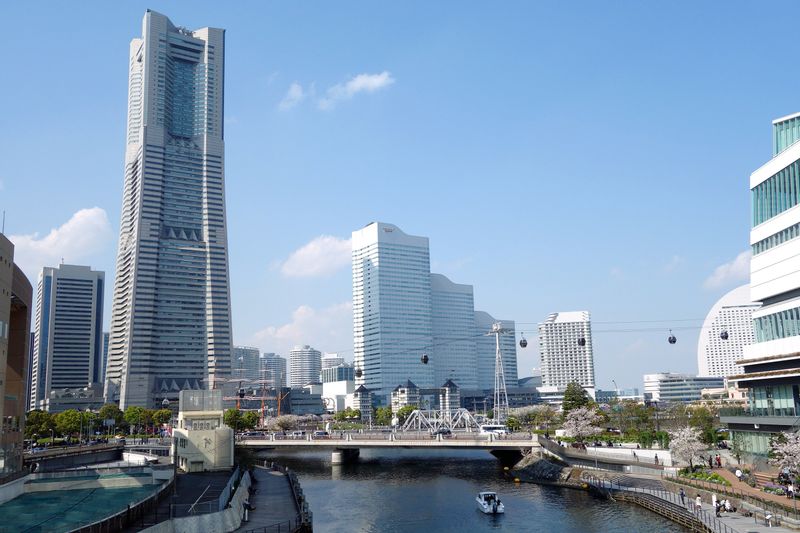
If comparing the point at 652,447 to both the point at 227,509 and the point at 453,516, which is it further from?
the point at 227,509

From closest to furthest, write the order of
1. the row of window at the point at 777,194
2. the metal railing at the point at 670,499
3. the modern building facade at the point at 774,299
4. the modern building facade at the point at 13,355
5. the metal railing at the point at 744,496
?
the metal railing at the point at 744,496, the metal railing at the point at 670,499, the modern building facade at the point at 13,355, the modern building facade at the point at 774,299, the row of window at the point at 777,194

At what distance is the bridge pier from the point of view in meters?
125

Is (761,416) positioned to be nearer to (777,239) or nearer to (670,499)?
(670,499)

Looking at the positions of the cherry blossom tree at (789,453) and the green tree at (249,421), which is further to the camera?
the green tree at (249,421)

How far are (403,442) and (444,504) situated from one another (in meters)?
34.0

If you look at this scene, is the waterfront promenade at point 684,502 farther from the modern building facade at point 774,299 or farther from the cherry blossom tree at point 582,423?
the cherry blossom tree at point 582,423

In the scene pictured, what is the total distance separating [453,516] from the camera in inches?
2869

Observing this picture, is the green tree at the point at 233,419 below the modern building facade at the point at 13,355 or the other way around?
below

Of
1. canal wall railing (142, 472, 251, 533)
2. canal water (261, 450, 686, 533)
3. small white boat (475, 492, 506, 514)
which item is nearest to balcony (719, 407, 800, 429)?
canal water (261, 450, 686, 533)

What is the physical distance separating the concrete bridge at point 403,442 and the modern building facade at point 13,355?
56.1m

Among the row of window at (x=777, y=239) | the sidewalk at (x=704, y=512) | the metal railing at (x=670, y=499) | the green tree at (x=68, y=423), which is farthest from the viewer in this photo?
the green tree at (x=68, y=423)

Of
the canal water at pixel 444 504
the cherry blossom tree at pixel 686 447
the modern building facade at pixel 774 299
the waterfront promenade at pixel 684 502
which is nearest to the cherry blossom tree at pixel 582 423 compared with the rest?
the canal water at pixel 444 504

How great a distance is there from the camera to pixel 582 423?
115 m

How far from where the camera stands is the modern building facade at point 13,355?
60062 millimetres
